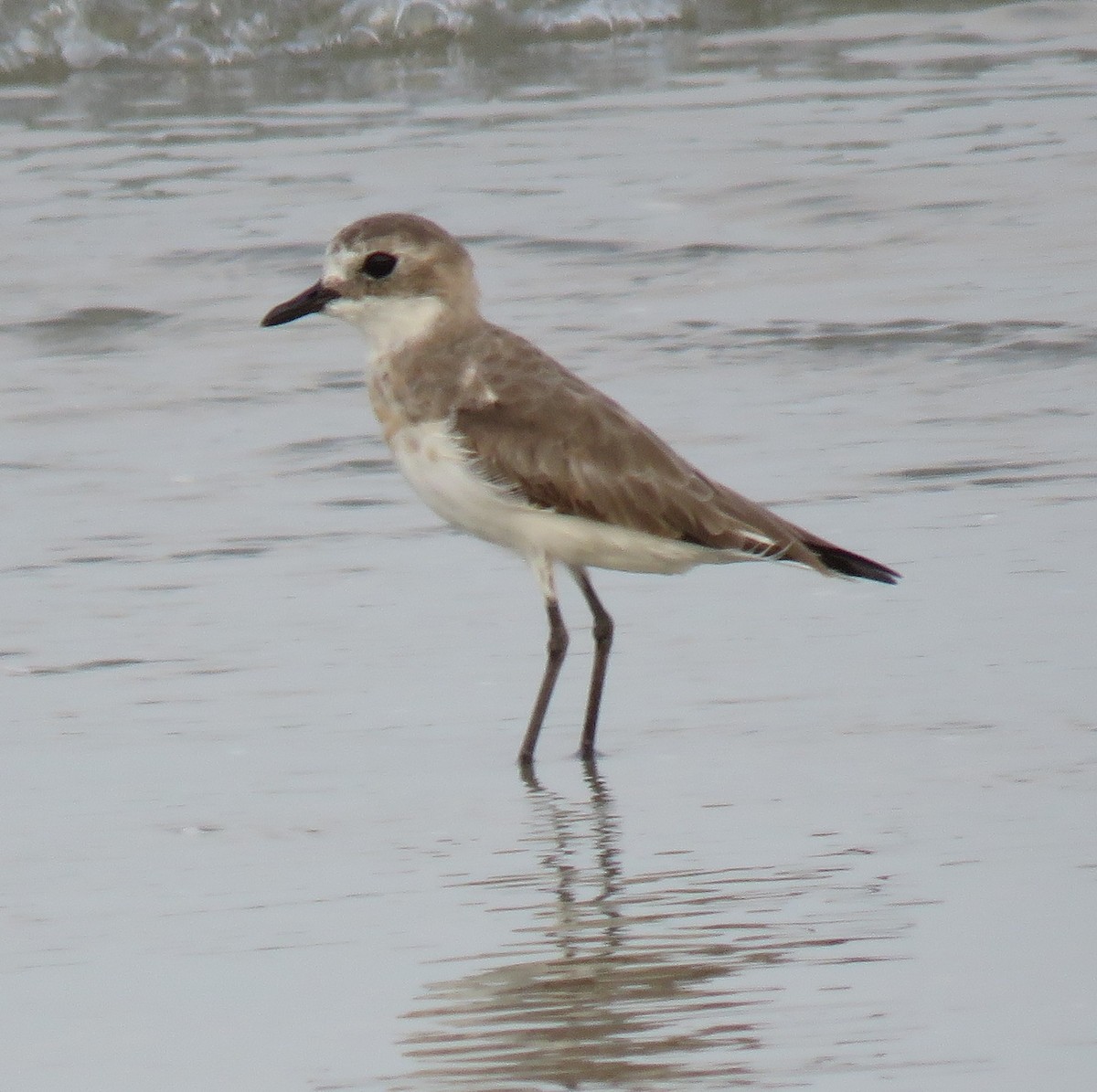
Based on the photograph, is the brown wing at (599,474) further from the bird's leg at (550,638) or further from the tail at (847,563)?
the bird's leg at (550,638)

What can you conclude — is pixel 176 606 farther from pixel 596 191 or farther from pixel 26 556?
pixel 596 191

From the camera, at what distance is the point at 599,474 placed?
5.20 m

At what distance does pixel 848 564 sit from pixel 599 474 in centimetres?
53

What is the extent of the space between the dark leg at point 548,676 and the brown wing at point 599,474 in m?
0.24

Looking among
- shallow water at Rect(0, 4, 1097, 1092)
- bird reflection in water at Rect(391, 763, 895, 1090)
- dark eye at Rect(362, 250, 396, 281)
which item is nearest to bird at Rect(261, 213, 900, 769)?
dark eye at Rect(362, 250, 396, 281)

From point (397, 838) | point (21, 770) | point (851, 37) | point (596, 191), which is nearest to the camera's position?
point (397, 838)

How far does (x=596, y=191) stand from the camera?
10930 millimetres

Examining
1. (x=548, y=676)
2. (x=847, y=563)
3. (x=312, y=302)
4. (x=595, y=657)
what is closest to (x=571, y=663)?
(x=595, y=657)

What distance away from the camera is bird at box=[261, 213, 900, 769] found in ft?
17.0

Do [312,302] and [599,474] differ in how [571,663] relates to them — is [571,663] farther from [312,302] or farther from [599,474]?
[312,302]

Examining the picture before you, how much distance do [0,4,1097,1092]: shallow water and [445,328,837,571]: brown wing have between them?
35cm

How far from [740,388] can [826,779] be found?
10.5ft

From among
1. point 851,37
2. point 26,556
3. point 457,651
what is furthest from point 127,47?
point 457,651

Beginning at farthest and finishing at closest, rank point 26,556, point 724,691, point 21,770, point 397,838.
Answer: point 26,556, point 724,691, point 21,770, point 397,838
